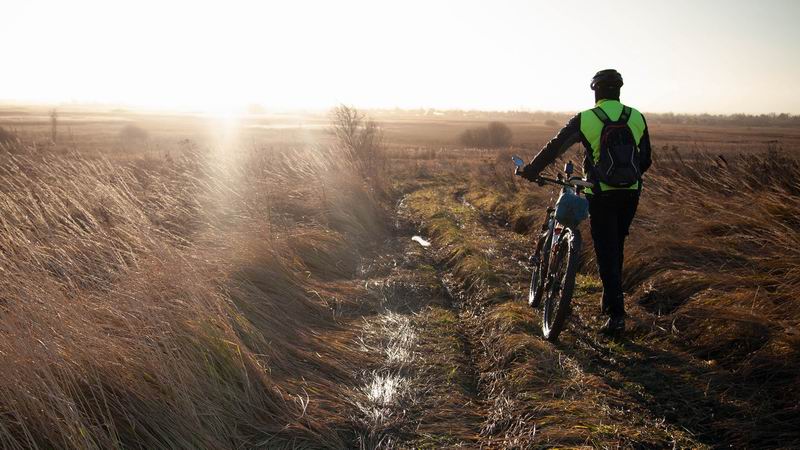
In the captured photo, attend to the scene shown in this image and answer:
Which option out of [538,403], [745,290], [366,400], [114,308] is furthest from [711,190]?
[114,308]

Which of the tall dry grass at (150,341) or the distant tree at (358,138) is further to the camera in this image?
the distant tree at (358,138)

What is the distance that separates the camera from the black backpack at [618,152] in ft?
12.7

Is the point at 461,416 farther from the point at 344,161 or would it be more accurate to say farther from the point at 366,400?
the point at 344,161

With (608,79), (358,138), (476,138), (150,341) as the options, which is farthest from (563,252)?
(476,138)

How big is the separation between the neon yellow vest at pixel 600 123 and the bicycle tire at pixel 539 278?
1248mm

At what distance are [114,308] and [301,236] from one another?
3910 millimetres

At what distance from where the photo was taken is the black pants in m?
4.05

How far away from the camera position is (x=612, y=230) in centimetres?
412

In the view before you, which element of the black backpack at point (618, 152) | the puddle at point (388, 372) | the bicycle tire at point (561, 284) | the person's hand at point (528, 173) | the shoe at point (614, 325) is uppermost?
the black backpack at point (618, 152)

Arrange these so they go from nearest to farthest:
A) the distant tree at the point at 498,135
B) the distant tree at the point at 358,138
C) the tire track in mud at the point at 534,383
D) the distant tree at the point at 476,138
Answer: the tire track in mud at the point at 534,383 → the distant tree at the point at 358,138 → the distant tree at the point at 498,135 → the distant tree at the point at 476,138

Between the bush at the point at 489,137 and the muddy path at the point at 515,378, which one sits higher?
the bush at the point at 489,137

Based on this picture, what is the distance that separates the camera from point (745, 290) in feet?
14.2

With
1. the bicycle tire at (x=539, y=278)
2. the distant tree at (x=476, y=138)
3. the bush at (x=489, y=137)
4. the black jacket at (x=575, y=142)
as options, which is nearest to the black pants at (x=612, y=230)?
the black jacket at (x=575, y=142)

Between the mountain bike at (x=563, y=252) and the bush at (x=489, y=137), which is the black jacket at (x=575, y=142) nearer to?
the mountain bike at (x=563, y=252)
